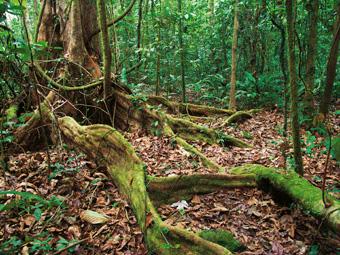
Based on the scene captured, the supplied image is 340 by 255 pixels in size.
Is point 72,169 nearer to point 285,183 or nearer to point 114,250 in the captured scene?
point 114,250

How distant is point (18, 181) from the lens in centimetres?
386

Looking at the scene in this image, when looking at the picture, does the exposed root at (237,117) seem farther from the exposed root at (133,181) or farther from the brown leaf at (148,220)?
the brown leaf at (148,220)

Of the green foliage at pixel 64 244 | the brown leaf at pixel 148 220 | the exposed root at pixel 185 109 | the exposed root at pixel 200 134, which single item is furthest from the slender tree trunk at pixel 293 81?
the exposed root at pixel 185 109

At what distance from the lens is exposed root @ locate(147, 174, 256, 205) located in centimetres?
354

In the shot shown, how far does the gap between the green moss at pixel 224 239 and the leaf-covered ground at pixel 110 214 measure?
11 centimetres

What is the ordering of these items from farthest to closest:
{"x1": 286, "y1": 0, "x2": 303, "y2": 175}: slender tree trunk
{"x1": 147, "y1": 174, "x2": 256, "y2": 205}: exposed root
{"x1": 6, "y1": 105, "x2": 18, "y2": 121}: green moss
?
{"x1": 6, "y1": 105, "x2": 18, "y2": 121}: green moss, {"x1": 147, "y1": 174, "x2": 256, "y2": 205}: exposed root, {"x1": 286, "y1": 0, "x2": 303, "y2": 175}: slender tree trunk

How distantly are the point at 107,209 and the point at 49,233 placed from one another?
686mm

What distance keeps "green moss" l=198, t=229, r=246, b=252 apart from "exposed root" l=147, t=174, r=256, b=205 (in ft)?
2.17

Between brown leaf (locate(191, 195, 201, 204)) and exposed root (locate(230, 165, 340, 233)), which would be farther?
brown leaf (locate(191, 195, 201, 204))

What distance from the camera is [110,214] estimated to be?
3428 millimetres

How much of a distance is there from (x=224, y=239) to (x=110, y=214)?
4.20 feet

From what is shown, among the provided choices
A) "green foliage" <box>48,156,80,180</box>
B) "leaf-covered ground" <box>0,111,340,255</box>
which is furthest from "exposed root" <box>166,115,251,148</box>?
"green foliage" <box>48,156,80,180</box>

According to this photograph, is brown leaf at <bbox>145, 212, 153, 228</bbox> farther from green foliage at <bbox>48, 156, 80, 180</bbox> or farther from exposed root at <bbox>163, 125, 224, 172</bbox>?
exposed root at <bbox>163, 125, 224, 172</bbox>

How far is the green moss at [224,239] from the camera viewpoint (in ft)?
9.59
